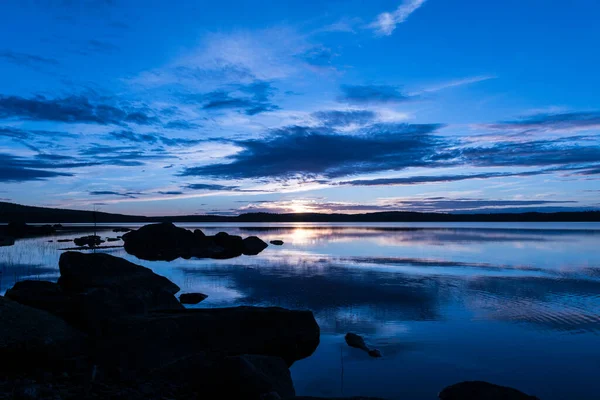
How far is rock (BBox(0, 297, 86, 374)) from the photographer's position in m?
8.75

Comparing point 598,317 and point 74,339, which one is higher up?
point 74,339

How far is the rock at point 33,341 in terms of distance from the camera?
875cm

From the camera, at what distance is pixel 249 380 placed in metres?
7.68

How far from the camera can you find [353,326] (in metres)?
13.7

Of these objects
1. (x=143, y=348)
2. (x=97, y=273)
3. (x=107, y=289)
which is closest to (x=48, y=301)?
(x=107, y=289)

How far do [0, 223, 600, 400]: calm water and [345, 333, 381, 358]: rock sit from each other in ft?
0.80

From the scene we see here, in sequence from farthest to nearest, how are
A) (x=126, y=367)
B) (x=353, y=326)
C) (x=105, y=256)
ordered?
(x=105, y=256) < (x=353, y=326) < (x=126, y=367)

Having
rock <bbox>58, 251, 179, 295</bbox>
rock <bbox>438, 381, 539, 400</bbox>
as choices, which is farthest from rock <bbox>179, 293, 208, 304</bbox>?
rock <bbox>438, 381, 539, 400</bbox>

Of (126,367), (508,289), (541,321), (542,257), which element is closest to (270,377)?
(126,367)

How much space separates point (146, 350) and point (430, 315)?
1013cm

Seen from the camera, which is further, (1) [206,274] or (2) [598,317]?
(1) [206,274]

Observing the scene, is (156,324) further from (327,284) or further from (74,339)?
(327,284)

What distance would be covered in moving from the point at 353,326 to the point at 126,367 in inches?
289

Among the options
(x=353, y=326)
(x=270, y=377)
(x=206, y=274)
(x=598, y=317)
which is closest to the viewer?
(x=270, y=377)
